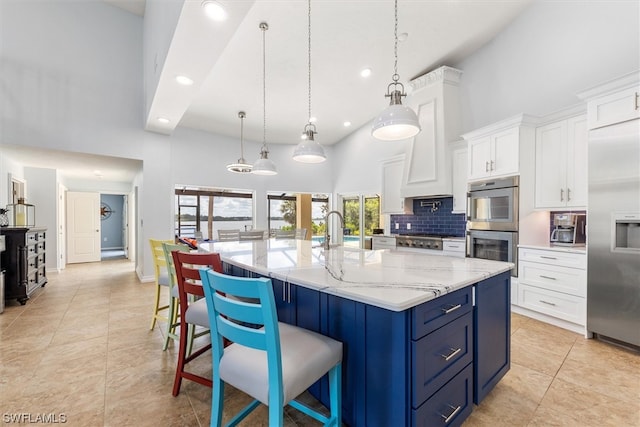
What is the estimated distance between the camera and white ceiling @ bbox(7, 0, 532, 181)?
2.84m

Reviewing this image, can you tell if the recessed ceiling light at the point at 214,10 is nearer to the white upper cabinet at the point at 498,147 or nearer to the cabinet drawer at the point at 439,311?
the cabinet drawer at the point at 439,311

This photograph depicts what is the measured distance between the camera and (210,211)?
646 centimetres

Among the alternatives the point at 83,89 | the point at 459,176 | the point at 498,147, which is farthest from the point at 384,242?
the point at 83,89

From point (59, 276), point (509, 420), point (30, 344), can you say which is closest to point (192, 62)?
point (30, 344)

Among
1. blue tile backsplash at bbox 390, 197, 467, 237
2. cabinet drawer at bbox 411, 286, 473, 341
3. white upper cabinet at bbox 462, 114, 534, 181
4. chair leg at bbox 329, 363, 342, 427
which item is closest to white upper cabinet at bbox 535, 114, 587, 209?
white upper cabinet at bbox 462, 114, 534, 181

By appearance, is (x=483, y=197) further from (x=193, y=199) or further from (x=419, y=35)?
(x=193, y=199)

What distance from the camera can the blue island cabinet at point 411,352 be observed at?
115cm

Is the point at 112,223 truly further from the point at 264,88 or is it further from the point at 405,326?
the point at 405,326

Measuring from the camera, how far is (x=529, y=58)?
149 inches

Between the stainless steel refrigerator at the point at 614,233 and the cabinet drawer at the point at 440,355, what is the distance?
2013 millimetres

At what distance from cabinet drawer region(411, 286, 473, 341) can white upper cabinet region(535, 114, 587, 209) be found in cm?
257

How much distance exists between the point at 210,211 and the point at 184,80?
12.4 ft

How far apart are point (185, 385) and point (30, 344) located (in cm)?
179

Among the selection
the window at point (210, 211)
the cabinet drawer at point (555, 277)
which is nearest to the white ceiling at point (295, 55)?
the window at point (210, 211)
